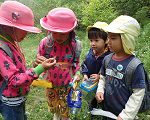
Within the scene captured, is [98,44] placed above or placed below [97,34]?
below

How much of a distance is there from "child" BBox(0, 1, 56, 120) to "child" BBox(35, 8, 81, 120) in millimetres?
547

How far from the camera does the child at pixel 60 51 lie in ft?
11.6

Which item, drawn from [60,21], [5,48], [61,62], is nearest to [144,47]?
[61,62]

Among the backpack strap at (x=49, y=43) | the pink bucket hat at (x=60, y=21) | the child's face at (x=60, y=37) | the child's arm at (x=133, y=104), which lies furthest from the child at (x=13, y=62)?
the child's arm at (x=133, y=104)

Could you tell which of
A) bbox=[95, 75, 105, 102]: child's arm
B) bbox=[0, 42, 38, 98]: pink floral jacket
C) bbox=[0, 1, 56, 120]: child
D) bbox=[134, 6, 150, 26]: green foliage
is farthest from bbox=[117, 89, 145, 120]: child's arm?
bbox=[134, 6, 150, 26]: green foliage

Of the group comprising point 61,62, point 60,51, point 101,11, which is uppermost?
point 60,51

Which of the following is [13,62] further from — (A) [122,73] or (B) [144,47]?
(B) [144,47]

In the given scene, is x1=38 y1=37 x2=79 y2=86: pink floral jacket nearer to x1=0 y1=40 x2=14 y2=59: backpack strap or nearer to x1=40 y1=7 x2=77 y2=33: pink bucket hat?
x1=40 y1=7 x2=77 y2=33: pink bucket hat

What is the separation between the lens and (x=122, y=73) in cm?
314

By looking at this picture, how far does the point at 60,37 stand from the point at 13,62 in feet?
2.86

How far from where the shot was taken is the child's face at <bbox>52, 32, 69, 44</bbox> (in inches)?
143

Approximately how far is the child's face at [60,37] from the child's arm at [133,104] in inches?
43.1

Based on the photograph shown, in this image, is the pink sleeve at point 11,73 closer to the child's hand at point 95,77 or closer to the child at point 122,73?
→ the child at point 122,73

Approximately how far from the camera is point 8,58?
2865 millimetres
